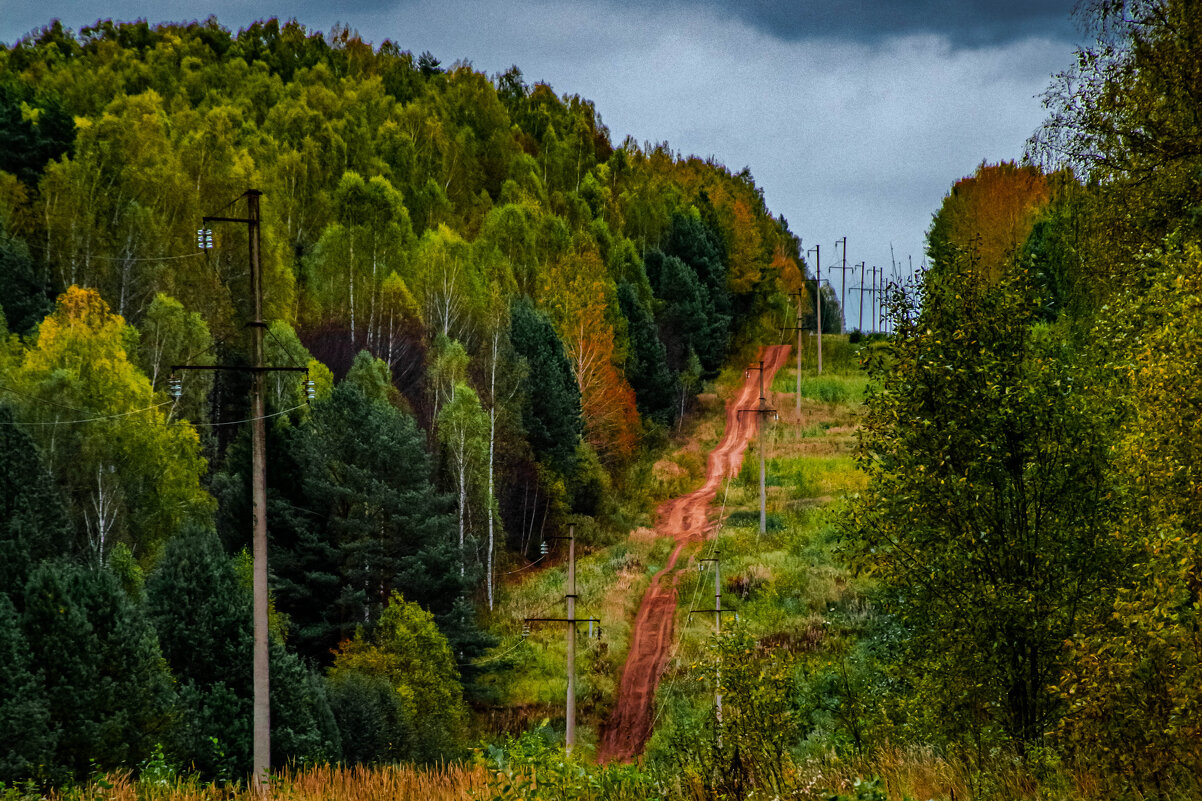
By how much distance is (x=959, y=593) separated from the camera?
40.6 feet

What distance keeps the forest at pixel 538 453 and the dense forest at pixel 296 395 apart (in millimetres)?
186

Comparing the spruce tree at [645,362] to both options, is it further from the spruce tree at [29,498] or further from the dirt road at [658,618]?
the spruce tree at [29,498]

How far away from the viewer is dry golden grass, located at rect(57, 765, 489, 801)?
28.2 feet

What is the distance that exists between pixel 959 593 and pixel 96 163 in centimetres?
5030

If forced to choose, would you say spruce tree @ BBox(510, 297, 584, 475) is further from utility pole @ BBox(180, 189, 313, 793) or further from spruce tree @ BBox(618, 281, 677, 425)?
utility pole @ BBox(180, 189, 313, 793)

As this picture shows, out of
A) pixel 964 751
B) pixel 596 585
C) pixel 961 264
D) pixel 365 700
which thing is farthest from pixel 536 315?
pixel 964 751

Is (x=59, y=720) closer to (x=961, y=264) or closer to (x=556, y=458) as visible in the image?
(x=961, y=264)

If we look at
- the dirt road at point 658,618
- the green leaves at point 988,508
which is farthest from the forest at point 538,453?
the dirt road at point 658,618

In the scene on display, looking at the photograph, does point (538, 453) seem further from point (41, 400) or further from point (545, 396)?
point (41, 400)

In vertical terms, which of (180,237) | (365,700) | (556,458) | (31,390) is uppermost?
(180,237)

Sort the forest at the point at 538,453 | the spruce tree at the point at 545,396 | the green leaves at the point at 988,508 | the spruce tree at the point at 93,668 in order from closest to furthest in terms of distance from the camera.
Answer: the forest at the point at 538,453 → the green leaves at the point at 988,508 → the spruce tree at the point at 93,668 → the spruce tree at the point at 545,396

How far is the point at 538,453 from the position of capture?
5344 cm

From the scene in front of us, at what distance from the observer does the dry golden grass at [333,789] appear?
861 centimetres

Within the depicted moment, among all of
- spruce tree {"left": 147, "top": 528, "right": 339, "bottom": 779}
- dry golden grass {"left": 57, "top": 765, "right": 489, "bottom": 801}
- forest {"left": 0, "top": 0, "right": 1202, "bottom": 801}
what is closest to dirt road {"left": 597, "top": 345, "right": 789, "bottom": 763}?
forest {"left": 0, "top": 0, "right": 1202, "bottom": 801}
